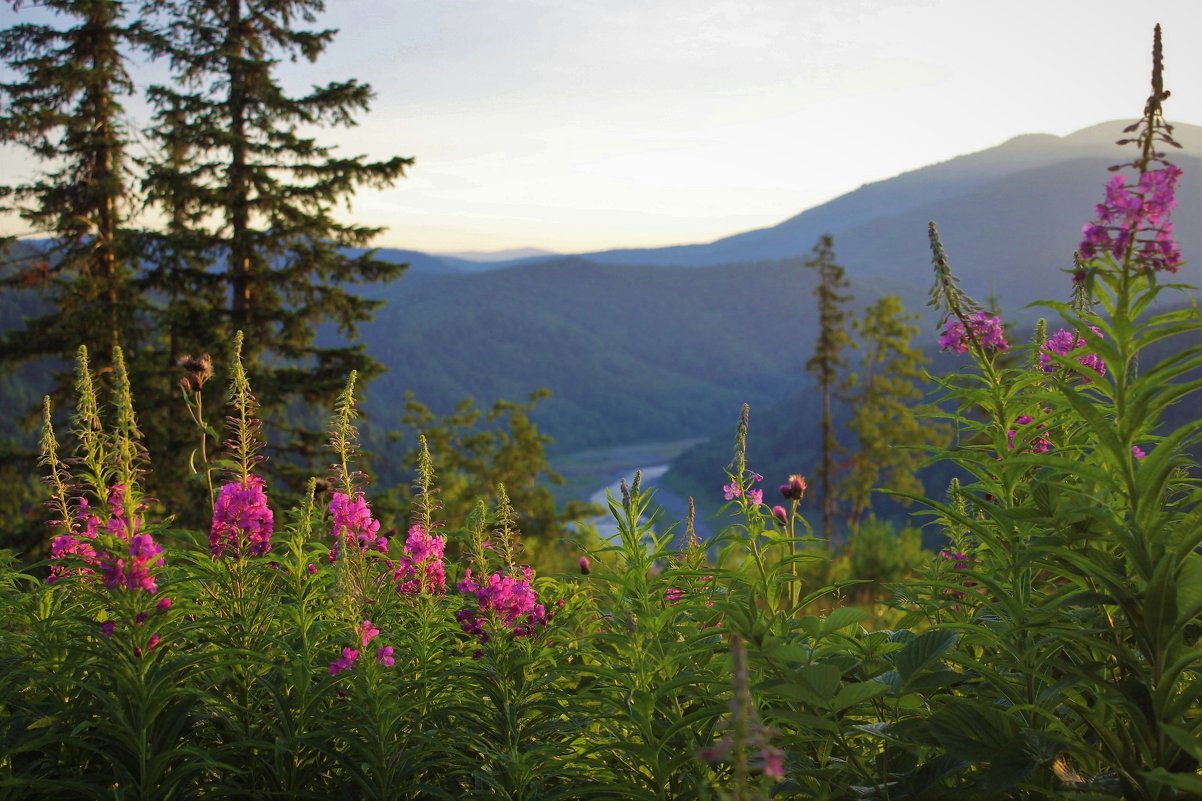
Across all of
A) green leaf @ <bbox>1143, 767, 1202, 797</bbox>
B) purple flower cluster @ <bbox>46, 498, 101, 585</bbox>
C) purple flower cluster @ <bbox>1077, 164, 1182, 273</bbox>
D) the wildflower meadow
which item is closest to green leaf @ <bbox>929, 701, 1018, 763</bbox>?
the wildflower meadow

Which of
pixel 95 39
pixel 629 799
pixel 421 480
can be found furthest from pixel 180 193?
pixel 629 799

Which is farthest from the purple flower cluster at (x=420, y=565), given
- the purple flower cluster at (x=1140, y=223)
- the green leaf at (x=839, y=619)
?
the purple flower cluster at (x=1140, y=223)

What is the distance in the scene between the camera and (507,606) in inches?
144

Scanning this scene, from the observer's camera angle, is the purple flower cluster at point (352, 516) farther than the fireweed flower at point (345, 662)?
Yes

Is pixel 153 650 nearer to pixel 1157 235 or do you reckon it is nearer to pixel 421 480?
pixel 421 480

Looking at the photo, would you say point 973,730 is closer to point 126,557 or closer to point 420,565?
point 420,565

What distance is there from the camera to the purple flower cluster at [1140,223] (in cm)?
221

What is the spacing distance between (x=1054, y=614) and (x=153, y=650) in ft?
10.1

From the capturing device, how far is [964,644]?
11.0ft

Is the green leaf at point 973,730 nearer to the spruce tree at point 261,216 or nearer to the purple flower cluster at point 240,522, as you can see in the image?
the purple flower cluster at point 240,522

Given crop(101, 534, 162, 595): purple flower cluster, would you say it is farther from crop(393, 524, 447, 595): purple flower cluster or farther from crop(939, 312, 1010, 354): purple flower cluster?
crop(939, 312, 1010, 354): purple flower cluster

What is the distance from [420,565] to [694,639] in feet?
4.73

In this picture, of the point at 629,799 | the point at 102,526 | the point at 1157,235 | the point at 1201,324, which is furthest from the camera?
the point at 102,526

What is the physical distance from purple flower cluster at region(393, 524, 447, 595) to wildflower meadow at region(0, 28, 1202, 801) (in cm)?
2
